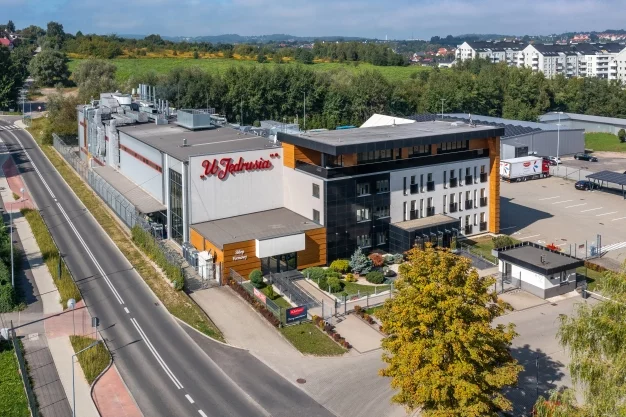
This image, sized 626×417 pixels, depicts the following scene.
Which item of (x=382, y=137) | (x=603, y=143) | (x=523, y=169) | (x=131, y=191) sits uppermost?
(x=382, y=137)

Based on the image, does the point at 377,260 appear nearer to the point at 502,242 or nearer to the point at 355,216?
the point at 355,216

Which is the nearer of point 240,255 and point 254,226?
point 240,255

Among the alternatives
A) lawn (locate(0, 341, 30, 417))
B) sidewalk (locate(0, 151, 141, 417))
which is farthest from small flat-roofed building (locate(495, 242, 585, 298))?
lawn (locate(0, 341, 30, 417))

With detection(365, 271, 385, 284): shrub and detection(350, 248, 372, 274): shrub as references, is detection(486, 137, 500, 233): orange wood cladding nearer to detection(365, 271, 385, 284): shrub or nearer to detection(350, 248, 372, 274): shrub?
detection(350, 248, 372, 274): shrub

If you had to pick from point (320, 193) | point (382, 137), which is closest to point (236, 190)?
point (320, 193)

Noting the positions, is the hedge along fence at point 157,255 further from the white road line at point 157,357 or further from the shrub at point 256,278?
the white road line at point 157,357

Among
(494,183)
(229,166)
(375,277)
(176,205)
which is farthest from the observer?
(494,183)

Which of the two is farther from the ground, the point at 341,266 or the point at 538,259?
the point at 538,259
